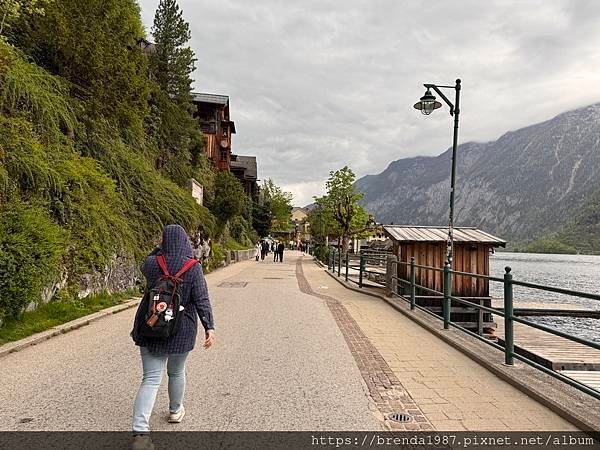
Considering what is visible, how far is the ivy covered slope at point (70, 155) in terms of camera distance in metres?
7.18

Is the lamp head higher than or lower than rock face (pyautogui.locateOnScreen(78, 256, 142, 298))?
higher

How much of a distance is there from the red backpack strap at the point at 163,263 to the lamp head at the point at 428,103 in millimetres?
9554

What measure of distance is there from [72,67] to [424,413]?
12.3 meters

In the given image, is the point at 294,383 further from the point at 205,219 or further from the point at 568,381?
the point at 205,219

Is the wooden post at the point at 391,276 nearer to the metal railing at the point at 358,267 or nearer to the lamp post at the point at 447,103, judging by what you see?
the lamp post at the point at 447,103

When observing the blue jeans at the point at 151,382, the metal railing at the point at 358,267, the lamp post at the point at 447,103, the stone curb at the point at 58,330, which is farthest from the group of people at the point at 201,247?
the blue jeans at the point at 151,382

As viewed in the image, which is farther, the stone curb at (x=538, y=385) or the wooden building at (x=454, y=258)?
the wooden building at (x=454, y=258)

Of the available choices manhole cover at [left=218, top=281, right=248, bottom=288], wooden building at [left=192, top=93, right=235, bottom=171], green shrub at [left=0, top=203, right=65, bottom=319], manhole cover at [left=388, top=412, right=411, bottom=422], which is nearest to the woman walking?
manhole cover at [left=388, top=412, right=411, bottom=422]

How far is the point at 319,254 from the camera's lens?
37188 mm

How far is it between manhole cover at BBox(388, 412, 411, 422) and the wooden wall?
9907 mm

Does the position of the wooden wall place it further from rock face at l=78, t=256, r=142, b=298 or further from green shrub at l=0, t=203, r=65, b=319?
green shrub at l=0, t=203, r=65, b=319

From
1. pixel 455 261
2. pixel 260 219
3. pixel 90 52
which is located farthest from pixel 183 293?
pixel 260 219

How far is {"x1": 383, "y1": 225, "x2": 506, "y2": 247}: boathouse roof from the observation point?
13.6 m

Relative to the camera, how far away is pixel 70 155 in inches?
442
